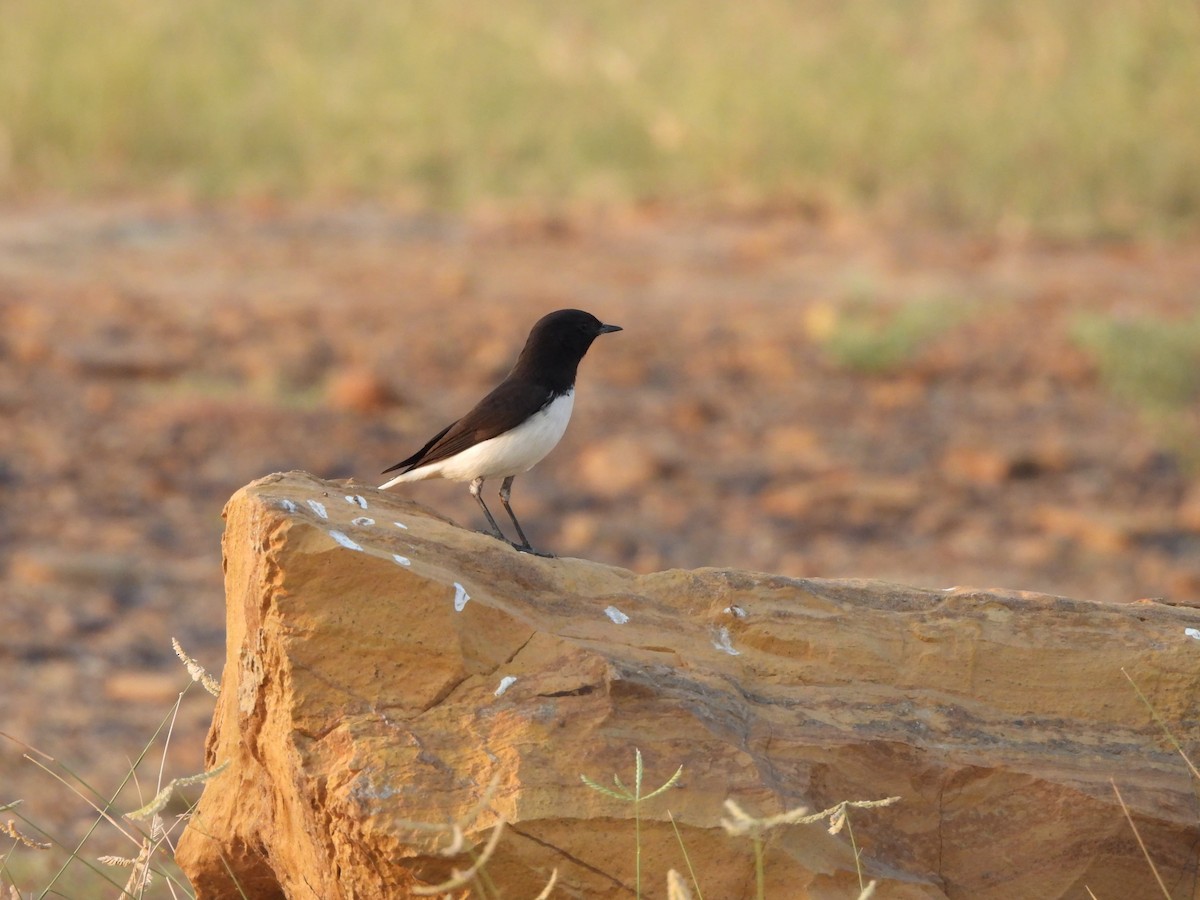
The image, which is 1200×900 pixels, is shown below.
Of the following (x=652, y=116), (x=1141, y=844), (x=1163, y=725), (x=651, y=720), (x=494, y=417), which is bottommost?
(x=652, y=116)

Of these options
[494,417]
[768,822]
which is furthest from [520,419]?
[768,822]

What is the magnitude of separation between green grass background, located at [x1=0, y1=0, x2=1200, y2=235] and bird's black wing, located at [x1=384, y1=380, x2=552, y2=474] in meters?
10.9

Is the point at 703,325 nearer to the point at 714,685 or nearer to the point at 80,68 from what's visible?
the point at 80,68

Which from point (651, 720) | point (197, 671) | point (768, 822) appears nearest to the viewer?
point (768, 822)

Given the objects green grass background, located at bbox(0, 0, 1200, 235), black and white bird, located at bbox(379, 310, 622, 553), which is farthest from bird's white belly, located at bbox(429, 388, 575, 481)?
green grass background, located at bbox(0, 0, 1200, 235)

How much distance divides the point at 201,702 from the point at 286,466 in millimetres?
2390

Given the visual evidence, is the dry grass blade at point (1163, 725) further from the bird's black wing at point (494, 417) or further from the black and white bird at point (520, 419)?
the bird's black wing at point (494, 417)

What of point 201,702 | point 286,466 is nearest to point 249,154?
point 286,466

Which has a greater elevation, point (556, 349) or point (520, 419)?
point (556, 349)

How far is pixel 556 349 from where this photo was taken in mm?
5410

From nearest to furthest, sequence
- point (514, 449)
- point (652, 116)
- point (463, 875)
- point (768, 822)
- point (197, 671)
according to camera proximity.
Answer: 1. point (463, 875)
2. point (768, 822)
3. point (197, 671)
4. point (514, 449)
5. point (652, 116)

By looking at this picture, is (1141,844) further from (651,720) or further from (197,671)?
(197,671)

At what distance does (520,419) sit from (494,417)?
7 cm

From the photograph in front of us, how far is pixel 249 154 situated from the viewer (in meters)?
17.0
